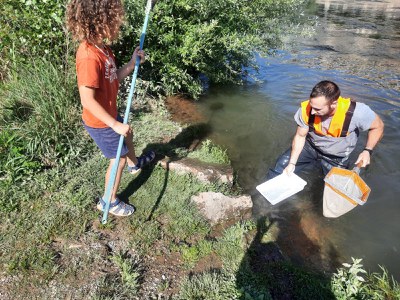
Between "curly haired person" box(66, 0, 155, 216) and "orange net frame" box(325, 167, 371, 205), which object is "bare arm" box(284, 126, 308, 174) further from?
"curly haired person" box(66, 0, 155, 216)

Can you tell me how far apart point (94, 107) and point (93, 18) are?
74cm

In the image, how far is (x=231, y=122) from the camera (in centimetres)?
650

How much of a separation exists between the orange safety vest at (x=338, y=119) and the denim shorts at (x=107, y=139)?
7.35 feet

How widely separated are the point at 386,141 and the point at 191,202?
4.46m

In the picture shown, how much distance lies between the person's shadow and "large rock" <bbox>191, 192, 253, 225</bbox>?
495 mm

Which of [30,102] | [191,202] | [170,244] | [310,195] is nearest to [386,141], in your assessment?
[310,195]

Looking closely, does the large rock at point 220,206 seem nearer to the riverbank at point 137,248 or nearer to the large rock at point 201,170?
the riverbank at point 137,248

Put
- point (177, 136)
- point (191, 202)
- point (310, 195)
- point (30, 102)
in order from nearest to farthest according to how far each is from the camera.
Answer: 1. point (191, 202)
2. point (30, 102)
3. point (310, 195)
4. point (177, 136)

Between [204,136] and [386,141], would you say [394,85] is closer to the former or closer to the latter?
[386,141]

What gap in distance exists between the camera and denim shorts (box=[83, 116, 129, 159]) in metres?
3.13

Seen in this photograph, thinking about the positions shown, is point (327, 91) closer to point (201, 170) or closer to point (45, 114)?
point (201, 170)

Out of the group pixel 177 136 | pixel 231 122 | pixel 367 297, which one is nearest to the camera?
pixel 367 297

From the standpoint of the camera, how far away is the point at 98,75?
A: 2730 millimetres

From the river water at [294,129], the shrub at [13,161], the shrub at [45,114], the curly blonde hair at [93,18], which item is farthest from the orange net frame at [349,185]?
the shrub at [13,161]
